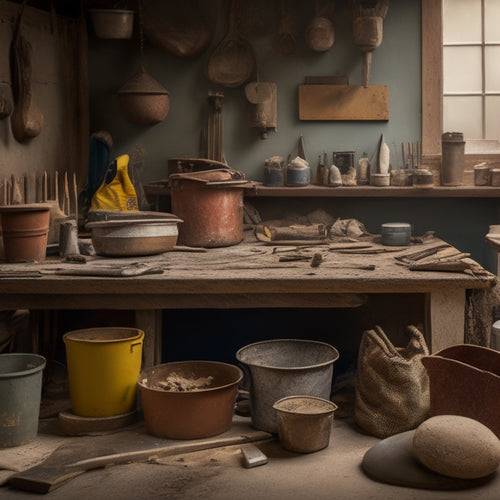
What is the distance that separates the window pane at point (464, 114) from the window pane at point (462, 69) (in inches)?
3.0

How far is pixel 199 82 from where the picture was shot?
6.10 meters

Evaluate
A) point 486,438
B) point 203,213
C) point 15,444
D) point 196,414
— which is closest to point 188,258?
point 203,213

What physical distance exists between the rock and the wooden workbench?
2.82ft

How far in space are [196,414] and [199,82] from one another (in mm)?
2916

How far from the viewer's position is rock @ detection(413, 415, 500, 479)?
349 centimetres

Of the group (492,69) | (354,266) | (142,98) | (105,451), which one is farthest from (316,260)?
(492,69)

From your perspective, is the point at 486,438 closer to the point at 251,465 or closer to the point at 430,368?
the point at 430,368

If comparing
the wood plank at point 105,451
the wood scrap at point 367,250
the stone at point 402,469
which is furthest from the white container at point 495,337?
the wood plank at point 105,451

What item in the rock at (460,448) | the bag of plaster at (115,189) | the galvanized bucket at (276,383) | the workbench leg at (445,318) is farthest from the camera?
the bag of plaster at (115,189)

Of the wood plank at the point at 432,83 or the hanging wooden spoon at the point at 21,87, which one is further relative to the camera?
the wood plank at the point at 432,83

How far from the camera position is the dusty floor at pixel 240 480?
3.54 metres

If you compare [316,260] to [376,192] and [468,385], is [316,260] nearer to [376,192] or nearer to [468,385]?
[468,385]

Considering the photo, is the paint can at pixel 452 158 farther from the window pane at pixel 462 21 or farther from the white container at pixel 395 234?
the window pane at pixel 462 21

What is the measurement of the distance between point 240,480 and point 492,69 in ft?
12.7
